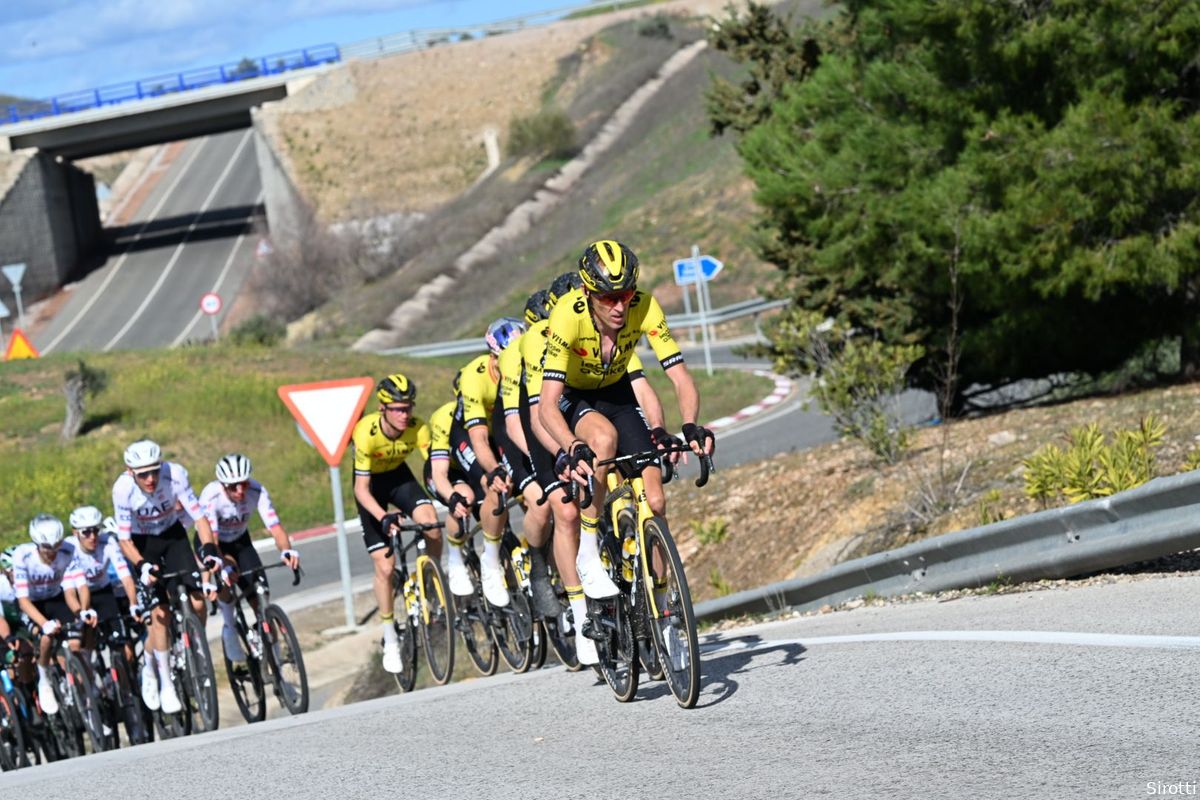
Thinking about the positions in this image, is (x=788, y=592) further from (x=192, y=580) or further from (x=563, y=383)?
(x=192, y=580)

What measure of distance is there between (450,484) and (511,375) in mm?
2443

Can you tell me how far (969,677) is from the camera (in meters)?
7.36

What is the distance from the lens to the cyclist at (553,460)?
352 inches

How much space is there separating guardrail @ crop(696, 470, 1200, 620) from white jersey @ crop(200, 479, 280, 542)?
3.95 m

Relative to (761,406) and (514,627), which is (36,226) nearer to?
(761,406)

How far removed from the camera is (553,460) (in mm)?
9430

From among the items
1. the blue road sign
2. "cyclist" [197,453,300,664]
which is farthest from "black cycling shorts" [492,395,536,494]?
the blue road sign

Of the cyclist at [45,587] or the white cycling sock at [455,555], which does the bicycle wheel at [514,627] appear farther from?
the cyclist at [45,587]

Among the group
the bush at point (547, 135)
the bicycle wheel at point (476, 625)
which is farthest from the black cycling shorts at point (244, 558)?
the bush at point (547, 135)

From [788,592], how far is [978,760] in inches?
234

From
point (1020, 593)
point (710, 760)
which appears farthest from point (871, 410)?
point (710, 760)

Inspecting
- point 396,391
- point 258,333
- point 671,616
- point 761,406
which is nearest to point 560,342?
point 671,616

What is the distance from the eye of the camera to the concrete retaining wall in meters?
78.0

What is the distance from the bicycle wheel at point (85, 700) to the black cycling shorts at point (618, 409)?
7.12m
